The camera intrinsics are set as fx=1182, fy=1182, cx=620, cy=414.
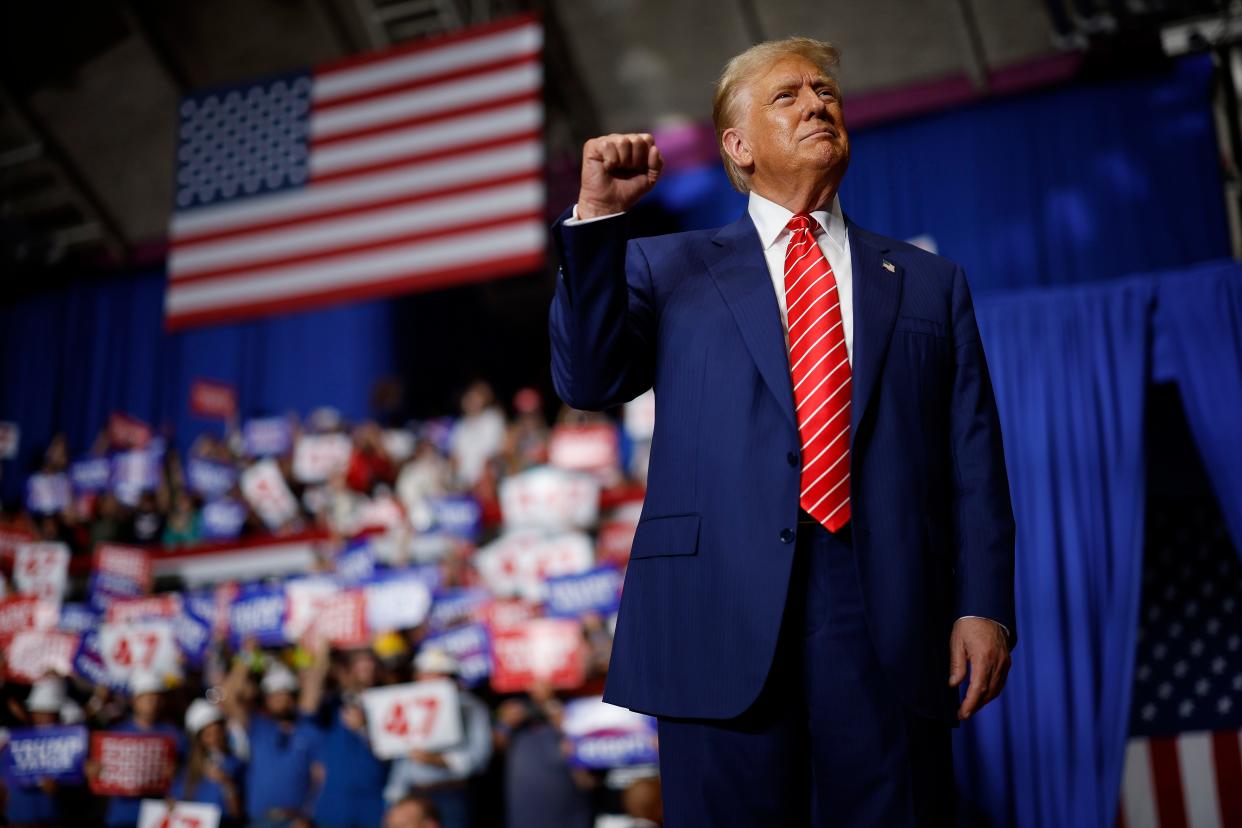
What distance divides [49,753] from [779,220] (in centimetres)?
510

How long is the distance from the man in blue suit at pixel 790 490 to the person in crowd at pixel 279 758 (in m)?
4.05

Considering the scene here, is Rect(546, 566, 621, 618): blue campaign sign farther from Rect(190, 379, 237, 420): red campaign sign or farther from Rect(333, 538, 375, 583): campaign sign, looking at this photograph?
Rect(190, 379, 237, 420): red campaign sign

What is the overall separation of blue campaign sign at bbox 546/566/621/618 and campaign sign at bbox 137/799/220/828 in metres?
1.65

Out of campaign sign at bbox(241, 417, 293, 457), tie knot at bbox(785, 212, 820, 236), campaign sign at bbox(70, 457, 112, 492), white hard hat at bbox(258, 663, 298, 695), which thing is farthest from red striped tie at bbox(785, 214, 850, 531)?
campaign sign at bbox(70, 457, 112, 492)

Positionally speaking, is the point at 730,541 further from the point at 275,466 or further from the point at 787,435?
the point at 275,466

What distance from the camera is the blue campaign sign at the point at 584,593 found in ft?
17.5

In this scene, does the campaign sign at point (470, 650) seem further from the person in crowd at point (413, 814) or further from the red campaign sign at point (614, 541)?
the person in crowd at point (413, 814)

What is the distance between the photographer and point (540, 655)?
16.9 feet

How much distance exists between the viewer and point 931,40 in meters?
8.19

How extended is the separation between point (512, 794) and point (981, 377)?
380cm

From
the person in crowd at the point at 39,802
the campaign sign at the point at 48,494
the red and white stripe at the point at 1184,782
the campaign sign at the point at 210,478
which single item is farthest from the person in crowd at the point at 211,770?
the campaign sign at the point at 48,494

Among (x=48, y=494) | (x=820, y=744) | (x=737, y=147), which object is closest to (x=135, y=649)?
(x=48, y=494)

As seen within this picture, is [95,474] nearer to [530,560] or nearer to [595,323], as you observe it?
[530,560]

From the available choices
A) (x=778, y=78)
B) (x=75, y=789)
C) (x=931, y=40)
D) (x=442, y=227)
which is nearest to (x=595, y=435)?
(x=442, y=227)
